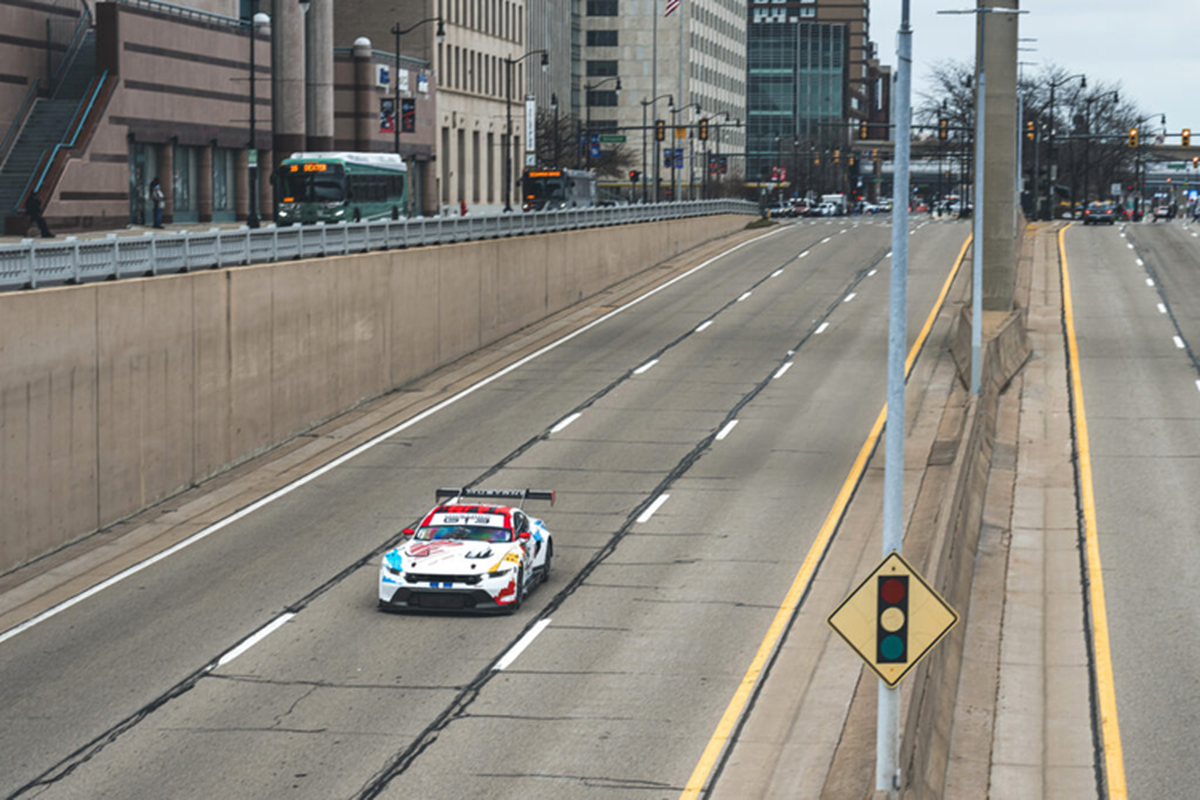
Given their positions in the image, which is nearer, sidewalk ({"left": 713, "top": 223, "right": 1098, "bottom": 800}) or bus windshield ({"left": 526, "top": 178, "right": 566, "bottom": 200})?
sidewalk ({"left": 713, "top": 223, "right": 1098, "bottom": 800})

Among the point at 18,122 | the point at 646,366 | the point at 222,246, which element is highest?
the point at 18,122

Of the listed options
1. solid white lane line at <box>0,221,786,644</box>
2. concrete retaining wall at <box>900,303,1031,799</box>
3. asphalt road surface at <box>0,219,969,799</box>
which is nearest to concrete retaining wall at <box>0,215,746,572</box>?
solid white lane line at <box>0,221,786,644</box>

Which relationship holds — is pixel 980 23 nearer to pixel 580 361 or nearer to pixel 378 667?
pixel 580 361

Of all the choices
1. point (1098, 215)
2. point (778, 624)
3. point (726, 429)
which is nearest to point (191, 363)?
point (726, 429)

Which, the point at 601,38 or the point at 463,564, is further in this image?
the point at 601,38

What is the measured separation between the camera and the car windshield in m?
22.9

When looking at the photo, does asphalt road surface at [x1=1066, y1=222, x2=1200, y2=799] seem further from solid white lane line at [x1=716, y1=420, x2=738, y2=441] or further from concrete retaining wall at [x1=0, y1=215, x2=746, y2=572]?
concrete retaining wall at [x1=0, y1=215, x2=746, y2=572]

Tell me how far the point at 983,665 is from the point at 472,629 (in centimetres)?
679

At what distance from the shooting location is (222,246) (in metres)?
33.4

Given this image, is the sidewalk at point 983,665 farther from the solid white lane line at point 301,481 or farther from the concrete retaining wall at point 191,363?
the concrete retaining wall at point 191,363

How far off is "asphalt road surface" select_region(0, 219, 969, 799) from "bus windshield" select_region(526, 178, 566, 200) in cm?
4104

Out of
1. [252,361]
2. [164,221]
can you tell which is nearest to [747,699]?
[252,361]

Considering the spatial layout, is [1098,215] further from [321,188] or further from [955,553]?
[955,553]

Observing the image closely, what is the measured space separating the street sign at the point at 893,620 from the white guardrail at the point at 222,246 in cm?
1693
